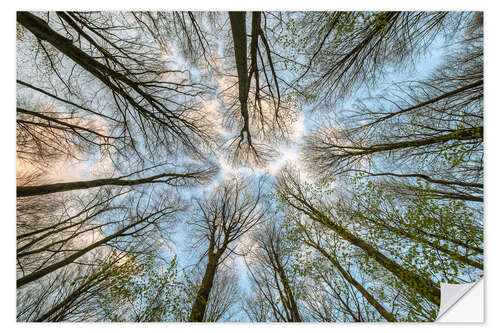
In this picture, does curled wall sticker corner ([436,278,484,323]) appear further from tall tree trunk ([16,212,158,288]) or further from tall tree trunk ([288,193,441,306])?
tall tree trunk ([16,212,158,288])

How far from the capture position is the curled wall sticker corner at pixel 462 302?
153 centimetres

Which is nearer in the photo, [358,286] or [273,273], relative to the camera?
[358,286]

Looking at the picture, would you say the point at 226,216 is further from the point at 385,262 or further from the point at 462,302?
the point at 462,302

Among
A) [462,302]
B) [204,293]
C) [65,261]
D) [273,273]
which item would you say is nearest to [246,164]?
[273,273]

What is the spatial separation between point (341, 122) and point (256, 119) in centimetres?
137

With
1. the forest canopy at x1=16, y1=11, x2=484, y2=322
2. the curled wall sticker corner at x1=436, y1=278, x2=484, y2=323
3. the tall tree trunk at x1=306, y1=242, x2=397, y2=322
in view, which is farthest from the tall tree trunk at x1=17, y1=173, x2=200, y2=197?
the curled wall sticker corner at x1=436, y1=278, x2=484, y2=323

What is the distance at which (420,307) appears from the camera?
1.59 meters

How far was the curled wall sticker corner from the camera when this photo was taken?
1.53m

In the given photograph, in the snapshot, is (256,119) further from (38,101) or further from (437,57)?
(38,101)

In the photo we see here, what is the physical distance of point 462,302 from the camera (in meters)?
1.61

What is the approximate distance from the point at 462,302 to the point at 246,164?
9.83 feet

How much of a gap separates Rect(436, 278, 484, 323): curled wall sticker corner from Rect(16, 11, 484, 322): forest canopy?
0.25 ft
